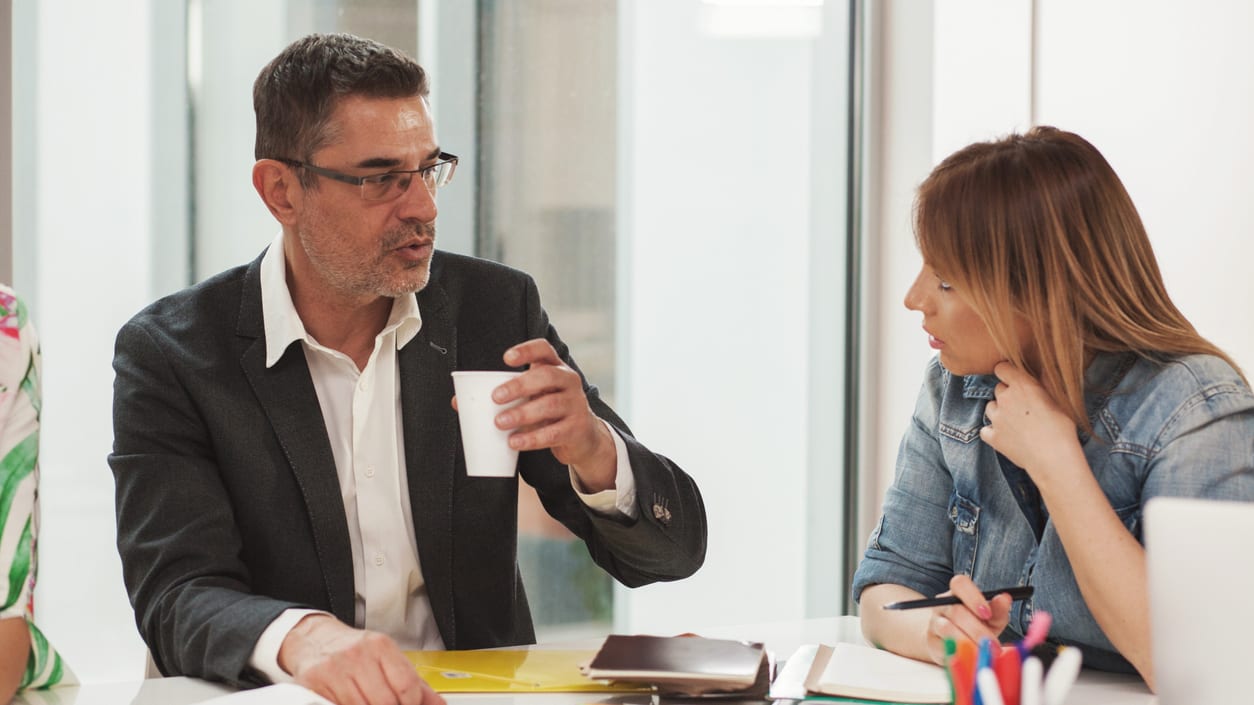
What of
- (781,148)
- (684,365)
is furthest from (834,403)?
(781,148)

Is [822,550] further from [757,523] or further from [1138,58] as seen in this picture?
[1138,58]

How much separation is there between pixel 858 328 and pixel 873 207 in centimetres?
36

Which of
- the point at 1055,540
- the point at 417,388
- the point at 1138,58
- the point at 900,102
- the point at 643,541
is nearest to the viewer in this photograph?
the point at 1055,540

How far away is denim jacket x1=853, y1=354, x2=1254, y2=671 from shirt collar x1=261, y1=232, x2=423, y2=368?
82 cm

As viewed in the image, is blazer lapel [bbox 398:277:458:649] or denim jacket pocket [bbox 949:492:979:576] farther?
blazer lapel [bbox 398:277:458:649]

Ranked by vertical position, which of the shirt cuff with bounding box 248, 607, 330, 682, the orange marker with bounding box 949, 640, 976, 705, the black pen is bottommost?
the shirt cuff with bounding box 248, 607, 330, 682

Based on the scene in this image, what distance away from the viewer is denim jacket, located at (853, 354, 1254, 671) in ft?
5.02

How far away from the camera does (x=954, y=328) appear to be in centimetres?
170

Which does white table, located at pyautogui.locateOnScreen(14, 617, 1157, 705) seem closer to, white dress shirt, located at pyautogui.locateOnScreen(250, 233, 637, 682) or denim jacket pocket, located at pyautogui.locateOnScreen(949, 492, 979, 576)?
denim jacket pocket, located at pyautogui.locateOnScreen(949, 492, 979, 576)

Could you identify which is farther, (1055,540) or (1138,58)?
(1138,58)

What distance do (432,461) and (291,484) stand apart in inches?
8.6

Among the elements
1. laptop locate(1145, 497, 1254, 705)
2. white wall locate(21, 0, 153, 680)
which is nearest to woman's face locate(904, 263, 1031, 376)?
laptop locate(1145, 497, 1254, 705)

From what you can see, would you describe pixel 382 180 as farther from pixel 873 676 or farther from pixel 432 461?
pixel 873 676

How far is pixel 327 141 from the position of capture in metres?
1.94
